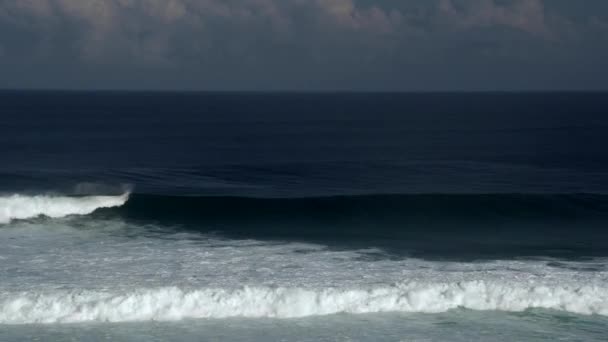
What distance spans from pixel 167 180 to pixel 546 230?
Answer: 20.0 metres

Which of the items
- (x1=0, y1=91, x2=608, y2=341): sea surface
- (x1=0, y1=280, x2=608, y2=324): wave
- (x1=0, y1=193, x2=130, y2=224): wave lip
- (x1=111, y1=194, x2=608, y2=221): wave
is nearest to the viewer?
(x1=0, y1=91, x2=608, y2=341): sea surface

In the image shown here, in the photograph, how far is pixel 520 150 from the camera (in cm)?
5638

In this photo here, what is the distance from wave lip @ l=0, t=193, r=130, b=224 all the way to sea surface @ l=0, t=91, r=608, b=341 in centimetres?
7

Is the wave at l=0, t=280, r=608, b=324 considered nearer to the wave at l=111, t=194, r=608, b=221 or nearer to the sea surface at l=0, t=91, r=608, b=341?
the sea surface at l=0, t=91, r=608, b=341

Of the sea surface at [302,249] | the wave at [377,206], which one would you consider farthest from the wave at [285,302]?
the wave at [377,206]

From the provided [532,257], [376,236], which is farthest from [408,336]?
[376,236]

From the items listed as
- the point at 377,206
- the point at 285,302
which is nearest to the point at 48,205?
the point at 377,206

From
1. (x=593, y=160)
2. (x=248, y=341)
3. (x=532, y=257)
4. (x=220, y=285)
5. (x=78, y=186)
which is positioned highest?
(x=593, y=160)

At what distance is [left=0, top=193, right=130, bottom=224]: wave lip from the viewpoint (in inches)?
1073

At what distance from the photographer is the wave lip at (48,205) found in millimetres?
27250

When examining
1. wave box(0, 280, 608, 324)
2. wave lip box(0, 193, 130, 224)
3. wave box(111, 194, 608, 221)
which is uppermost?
wave box(111, 194, 608, 221)

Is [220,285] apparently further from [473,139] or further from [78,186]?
[473,139]

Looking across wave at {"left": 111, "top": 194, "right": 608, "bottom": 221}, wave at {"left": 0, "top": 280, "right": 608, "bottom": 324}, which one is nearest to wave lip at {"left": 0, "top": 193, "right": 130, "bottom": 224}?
wave at {"left": 111, "top": 194, "right": 608, "bottom": 221}

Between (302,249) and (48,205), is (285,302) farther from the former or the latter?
(48,205)
